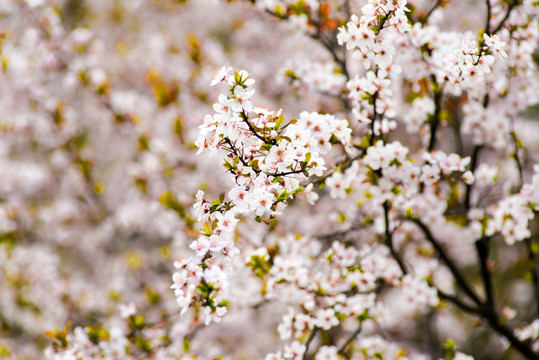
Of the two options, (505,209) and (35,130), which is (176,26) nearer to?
(35,130)

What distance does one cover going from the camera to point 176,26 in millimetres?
10438

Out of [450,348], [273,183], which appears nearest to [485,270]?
[450,348]

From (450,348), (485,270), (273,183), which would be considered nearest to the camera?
(273,183)

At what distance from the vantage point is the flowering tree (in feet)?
9.84

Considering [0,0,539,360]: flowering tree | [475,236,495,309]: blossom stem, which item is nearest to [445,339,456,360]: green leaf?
[0,0,539,360]: flowering tree

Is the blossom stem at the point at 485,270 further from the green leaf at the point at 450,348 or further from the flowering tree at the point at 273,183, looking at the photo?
the green leaf at the point at 450,348

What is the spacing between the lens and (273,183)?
2.70m

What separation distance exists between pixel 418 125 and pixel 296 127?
2077 millimetres

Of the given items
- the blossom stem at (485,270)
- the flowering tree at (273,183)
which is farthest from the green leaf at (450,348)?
the blossom stem at (485,270)

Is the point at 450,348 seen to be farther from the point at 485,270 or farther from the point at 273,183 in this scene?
the point at 273,183

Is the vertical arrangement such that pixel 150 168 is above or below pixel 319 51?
below

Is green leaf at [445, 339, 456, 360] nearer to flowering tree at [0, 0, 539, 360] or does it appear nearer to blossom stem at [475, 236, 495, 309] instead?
flowering tree at [0, 0, 539, 360]

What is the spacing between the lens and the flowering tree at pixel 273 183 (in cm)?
300

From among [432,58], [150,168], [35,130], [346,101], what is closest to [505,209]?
[432,58]
